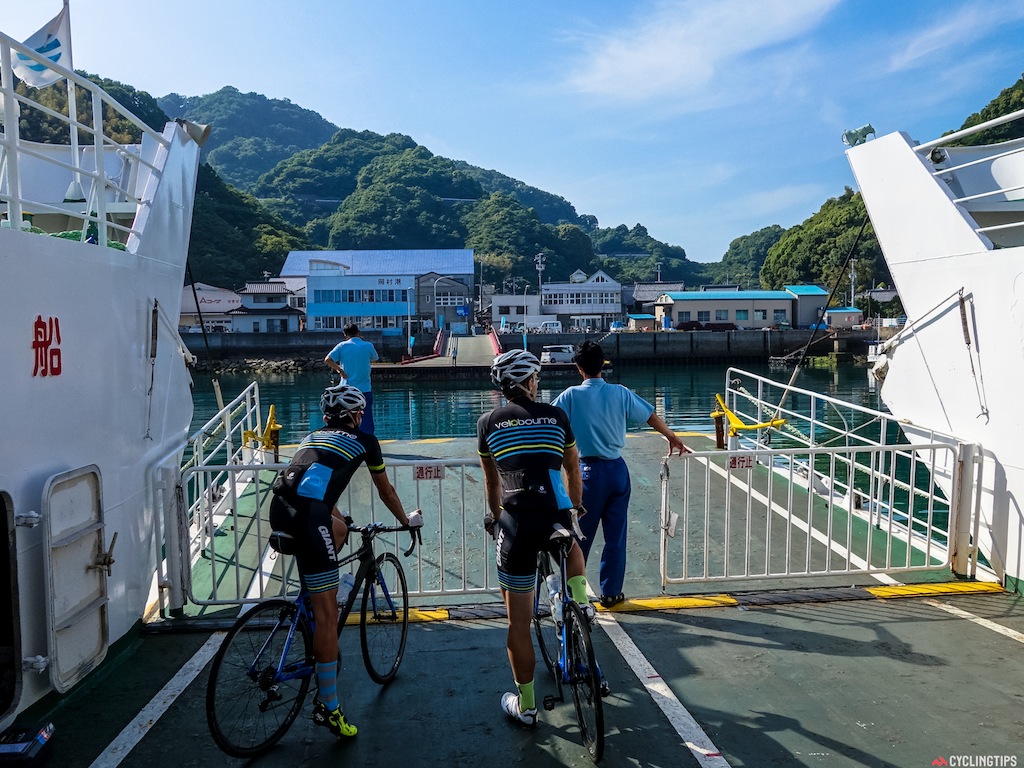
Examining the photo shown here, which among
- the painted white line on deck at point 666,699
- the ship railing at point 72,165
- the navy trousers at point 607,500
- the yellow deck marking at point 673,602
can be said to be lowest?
the painted white line on deck at point 666,699

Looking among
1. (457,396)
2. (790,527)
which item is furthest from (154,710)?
(457,396)

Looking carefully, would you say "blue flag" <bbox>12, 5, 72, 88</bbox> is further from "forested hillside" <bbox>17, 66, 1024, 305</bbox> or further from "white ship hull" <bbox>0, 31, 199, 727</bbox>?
→ "forested hillside" <bbox>17, 66, 1024, 305</bbox>

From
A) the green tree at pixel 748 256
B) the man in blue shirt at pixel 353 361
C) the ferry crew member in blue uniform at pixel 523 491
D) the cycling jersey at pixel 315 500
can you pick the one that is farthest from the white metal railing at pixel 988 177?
the green tree at pixel 748 256

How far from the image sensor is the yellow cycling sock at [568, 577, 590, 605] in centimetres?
392

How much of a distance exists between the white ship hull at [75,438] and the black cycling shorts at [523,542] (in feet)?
7.50

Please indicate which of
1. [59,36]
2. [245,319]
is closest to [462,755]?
[59,36]

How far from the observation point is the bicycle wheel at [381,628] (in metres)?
4.20

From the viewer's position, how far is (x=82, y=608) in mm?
3979

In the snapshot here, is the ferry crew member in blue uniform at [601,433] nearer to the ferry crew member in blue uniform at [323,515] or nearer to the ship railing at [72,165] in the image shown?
the ferry crew member in blue uniform at [323,515]

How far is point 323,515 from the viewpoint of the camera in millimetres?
3520

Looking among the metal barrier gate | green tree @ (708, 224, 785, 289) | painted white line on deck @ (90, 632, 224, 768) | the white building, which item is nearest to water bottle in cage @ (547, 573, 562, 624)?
the metal barrier gate

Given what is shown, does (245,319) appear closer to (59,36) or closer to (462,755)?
(59,36)

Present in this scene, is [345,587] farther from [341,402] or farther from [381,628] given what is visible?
[341,402]

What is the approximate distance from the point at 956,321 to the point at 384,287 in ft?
242
